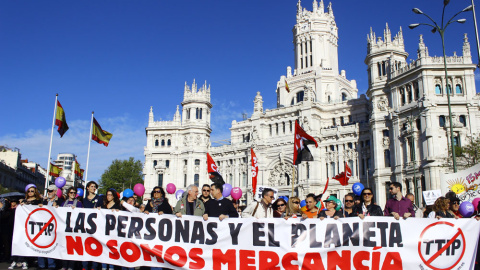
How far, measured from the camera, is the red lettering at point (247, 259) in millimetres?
9852

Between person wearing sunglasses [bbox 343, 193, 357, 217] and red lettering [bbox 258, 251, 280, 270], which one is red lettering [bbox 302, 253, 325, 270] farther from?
person wearing sunglasses [bbox 343, 193, 357, 217]

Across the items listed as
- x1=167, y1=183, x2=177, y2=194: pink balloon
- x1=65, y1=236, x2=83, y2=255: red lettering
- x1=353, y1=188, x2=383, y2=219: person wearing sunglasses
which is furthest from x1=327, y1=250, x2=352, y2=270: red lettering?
x1=167, y1=183, x2=177, y2=194: pink balloon

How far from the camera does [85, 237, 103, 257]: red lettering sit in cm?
1078

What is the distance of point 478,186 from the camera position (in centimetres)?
1827

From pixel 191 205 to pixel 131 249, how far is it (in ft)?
6.29

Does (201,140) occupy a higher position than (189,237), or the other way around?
(201,140)

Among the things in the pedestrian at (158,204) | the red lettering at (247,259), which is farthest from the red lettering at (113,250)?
the red lettering at (247,259)

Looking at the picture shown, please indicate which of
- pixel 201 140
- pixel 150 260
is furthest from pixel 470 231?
pixel 201 140

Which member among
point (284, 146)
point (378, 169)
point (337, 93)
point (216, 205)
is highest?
point (337, 93)

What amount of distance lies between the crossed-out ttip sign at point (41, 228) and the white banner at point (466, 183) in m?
17.3

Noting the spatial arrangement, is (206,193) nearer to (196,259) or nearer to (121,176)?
(196,259)

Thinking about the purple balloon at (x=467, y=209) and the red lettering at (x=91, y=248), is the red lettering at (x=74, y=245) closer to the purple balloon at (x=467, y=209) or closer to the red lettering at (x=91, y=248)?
the red lettering at (x=91, y=248)

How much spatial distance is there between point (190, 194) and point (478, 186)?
14224mm

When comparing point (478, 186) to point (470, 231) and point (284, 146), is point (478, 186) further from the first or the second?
point (284, 146)
